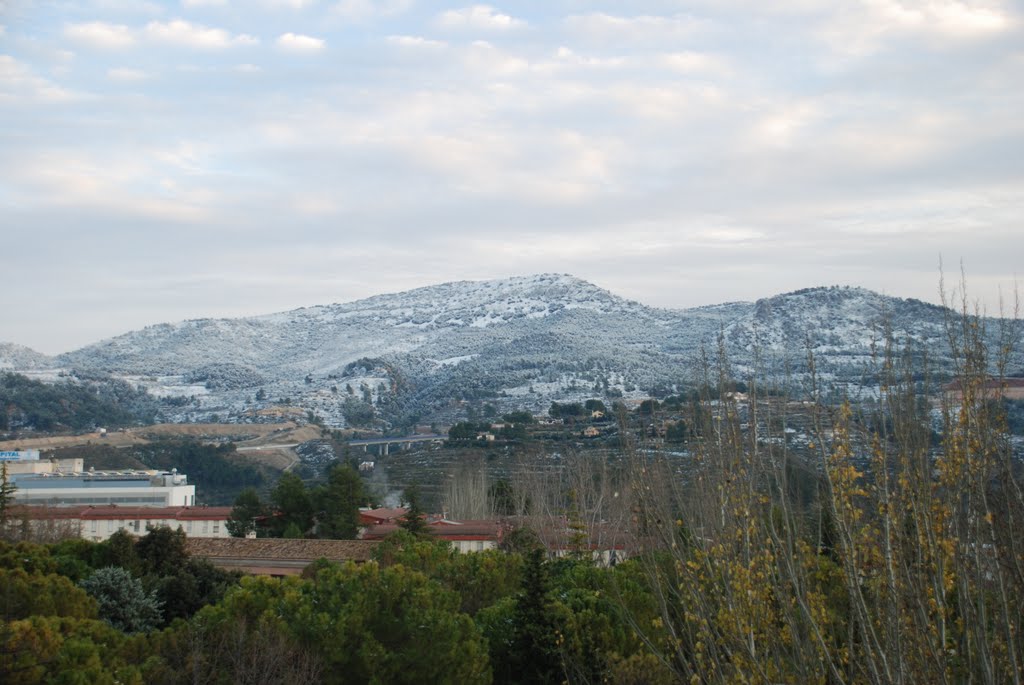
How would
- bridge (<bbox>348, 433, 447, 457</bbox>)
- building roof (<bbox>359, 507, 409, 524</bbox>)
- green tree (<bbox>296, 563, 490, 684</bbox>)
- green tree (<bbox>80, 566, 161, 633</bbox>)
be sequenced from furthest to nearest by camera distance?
1. bridge (<bbox>348, 433, 447, 457</bbox>)
2. building roof (<bbox>359, 507, 409, 524</bbox>)
3. green tree (<bbox>80, 566, 161, 633</bbox>)
4. green tree (<bbox>296, 563, 490, 684</bbox>)

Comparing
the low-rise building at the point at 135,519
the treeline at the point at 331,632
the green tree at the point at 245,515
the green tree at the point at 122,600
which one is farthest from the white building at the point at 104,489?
the treeline at the point at 331,632

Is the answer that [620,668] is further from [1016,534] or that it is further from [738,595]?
[1016,534]

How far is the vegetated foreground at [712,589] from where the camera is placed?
8383 millimetres

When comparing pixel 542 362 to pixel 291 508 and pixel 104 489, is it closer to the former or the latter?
pixel 104 489

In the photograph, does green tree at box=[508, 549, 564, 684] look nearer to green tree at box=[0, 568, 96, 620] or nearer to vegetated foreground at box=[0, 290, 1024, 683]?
vegetated foreground at box=[0, 290, 1024, 683]

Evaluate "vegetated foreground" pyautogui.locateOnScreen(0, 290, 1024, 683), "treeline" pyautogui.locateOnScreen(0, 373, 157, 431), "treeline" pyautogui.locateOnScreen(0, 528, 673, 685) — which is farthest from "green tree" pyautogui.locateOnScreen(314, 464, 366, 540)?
"treeline" pyautogui.locateOnScreen(0, 373, 157, 431)

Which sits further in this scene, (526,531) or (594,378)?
(594,378)

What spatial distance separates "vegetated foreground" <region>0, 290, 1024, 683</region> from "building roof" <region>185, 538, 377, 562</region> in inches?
303

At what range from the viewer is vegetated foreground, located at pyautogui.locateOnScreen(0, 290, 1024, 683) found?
838cm

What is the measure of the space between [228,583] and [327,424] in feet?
374

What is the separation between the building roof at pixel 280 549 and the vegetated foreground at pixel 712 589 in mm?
7685

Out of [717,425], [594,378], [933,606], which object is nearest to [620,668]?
[717,425]

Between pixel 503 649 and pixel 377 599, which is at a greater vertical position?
pixel 377 599

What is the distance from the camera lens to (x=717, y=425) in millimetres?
11703
